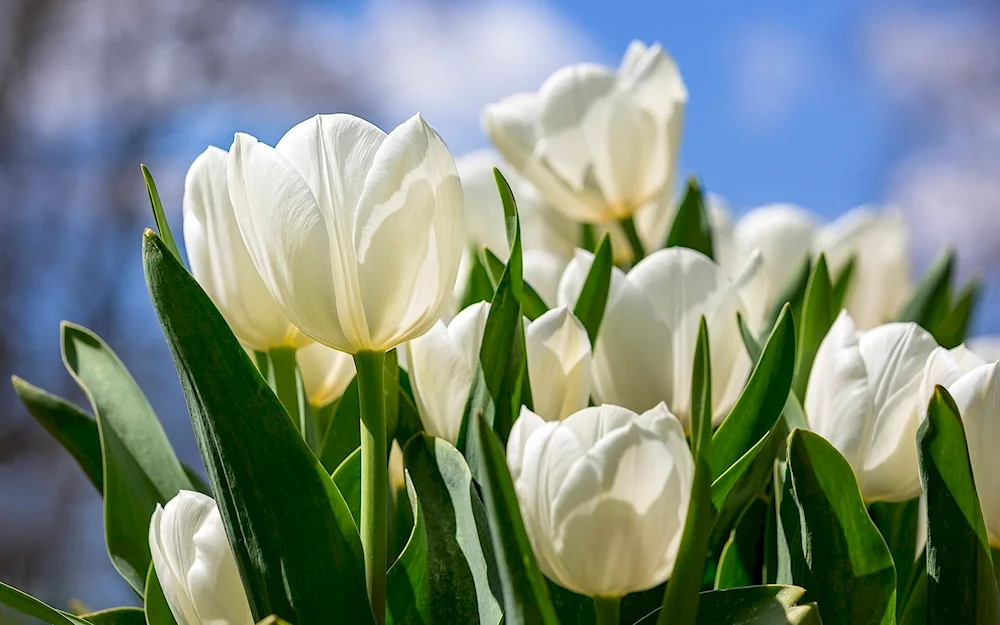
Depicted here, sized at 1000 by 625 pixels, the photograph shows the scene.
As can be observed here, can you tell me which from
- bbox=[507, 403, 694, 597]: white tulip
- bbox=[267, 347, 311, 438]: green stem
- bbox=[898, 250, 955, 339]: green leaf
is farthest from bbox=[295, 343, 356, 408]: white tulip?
bbox=[898, 250, 955, 339]: green leaf

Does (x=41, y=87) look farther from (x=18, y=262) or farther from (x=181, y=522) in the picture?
(x=181, y=522)

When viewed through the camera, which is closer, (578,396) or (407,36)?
(578,396)

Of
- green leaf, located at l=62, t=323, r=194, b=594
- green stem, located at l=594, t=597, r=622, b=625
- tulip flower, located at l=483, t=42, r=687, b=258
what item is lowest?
green stem, located at l=594, t=597, r=622, b=625

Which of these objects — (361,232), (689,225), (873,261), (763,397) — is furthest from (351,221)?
(873,261)

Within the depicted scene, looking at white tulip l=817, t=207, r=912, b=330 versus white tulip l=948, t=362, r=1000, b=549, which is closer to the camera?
white tulip l=948, t=362, r=1000, b=549

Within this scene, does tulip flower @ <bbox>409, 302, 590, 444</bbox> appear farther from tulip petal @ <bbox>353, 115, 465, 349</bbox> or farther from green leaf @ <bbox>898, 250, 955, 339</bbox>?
green leaf @ <bbox>898, 250, 955, 339</bbox>

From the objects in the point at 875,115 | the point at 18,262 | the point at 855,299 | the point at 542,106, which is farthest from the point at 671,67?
the point at 875,115

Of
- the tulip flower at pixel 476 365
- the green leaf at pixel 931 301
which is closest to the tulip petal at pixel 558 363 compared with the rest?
the tulip flower at pixel 476 365
